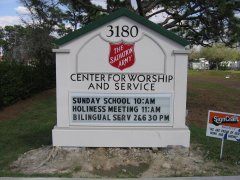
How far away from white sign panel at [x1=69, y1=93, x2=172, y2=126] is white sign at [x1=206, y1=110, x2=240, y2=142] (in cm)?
74

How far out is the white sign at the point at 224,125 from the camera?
704 cm

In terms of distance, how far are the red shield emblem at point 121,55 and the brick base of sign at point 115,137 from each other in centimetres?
116

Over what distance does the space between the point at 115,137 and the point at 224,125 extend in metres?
1.93

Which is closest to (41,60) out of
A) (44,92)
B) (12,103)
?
(44,92)

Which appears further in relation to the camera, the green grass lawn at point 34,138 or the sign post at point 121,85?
the green grass lawn at point 34,138

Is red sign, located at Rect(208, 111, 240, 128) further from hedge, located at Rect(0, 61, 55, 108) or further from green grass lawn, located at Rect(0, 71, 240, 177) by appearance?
hedge, located at Rect(0, 61, 55, 108)

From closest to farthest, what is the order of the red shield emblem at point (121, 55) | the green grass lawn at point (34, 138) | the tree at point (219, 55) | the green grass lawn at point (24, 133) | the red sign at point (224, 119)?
the red sign at point (224, 119) → the red shield emblem at point (121, 55) → the green grass lawn at point (34, 138) → the green grass lawn at point (24, 133) → the tree at point (219, 55)

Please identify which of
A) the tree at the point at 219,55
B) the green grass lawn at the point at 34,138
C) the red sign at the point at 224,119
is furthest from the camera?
the tree at the point at 219,55

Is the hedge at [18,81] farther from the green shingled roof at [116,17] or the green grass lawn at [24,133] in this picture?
the green shingled roof at [116,17]

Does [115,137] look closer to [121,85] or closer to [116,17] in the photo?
[121,85]

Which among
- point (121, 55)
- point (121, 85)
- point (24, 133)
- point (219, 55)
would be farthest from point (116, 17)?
point (219, 55)

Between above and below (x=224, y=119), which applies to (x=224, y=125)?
below

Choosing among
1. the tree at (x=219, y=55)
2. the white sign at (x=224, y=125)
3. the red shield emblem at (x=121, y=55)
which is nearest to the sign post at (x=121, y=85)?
the red shield emblem at (x=121, y=55)

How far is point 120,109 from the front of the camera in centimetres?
725
